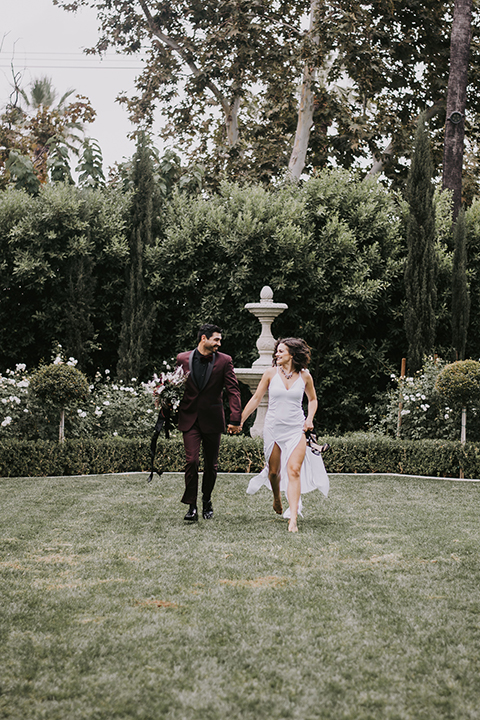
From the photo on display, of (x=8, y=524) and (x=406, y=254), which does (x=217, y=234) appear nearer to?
(x=406, y=254)

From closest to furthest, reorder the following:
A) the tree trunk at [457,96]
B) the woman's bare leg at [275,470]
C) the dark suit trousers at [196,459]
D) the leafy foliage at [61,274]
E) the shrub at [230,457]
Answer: the dark suit trousers at [196,459]
the woman's bare leg at [275,470]
the shrub at [230,457]
the leafy foliage at [61,274]
the tree trunk at [457,96]

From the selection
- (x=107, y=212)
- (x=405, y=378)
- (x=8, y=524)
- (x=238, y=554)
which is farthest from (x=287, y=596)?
(x=107, y=212)

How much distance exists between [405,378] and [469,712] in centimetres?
995

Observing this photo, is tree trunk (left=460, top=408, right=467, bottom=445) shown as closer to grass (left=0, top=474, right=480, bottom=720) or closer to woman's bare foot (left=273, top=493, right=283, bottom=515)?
grass (left=0, top=474, right=480, bottom=720)

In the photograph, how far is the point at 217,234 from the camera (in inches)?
535

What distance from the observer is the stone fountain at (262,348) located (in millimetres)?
11805

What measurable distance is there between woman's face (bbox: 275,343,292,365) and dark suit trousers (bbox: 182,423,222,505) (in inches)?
35.0

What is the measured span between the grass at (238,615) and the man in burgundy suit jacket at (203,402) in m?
0.48

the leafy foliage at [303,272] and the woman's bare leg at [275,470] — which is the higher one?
the leafy foliage at [303,272]

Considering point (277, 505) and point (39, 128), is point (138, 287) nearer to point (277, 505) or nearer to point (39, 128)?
point (277, 505)

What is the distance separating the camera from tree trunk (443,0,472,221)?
1570 centimetres

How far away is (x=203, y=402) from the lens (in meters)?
7.00

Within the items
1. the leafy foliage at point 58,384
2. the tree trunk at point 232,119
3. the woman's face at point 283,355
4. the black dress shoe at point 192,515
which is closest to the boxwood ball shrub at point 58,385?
the leafy foliage at point 58,384

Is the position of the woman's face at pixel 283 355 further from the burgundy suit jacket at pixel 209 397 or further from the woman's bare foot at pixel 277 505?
the woman's bare foot at pixel 277 505
